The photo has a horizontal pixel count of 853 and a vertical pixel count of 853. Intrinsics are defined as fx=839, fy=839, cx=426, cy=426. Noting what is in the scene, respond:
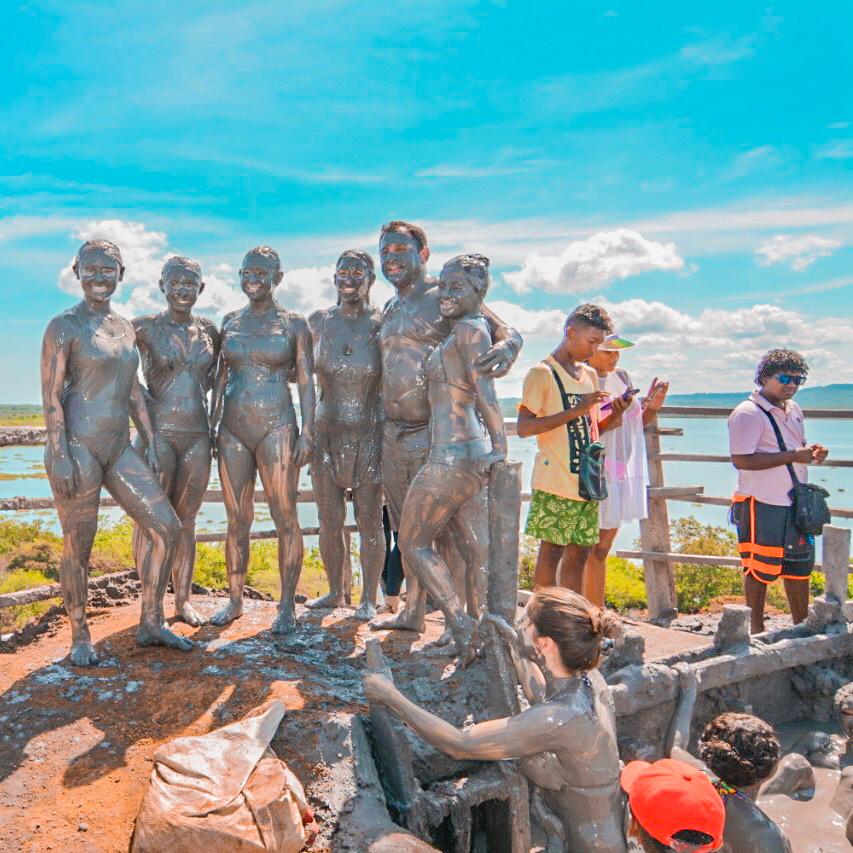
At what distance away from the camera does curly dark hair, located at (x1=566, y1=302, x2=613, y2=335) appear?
4969 mm

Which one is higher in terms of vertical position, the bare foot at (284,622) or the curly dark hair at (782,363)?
the curly dark hair at (782,363)

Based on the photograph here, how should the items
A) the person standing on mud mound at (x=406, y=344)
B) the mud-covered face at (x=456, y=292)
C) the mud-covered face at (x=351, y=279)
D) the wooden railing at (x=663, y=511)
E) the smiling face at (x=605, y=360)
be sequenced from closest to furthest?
1. the mud-covered face at (x=456, y=292)
2. the person standing on mud mound at (x=406, y=344)
3. the mud-covered face at (x=351, y=279)
4. the smiling face at (x=605, y=360)
5. the wooden railing at (x=663, y=511)

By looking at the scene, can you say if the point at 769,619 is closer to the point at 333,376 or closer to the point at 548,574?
the point at 548,574

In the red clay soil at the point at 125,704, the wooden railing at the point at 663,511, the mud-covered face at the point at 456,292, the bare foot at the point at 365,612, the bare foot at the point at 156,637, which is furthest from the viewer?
the wooden railing at the point at 663,511

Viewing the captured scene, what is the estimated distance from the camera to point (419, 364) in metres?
4.84

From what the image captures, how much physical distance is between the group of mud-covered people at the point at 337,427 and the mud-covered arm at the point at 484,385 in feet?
0.03

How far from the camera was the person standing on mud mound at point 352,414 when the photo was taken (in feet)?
17.0

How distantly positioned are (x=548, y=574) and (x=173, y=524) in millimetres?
2220

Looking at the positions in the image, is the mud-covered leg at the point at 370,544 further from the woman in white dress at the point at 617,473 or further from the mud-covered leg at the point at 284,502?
the woman in white dress at the point at 617,473

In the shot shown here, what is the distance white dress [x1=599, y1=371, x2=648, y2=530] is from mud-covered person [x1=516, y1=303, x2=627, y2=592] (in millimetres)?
701

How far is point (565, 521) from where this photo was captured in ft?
16.3

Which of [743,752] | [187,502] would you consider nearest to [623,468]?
[743,752]

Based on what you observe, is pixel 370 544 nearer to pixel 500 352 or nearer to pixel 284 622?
pixel 284 622

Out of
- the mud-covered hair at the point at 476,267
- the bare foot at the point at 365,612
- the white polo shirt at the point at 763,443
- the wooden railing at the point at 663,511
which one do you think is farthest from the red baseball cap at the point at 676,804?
the wooden railing at the point at 663,511
